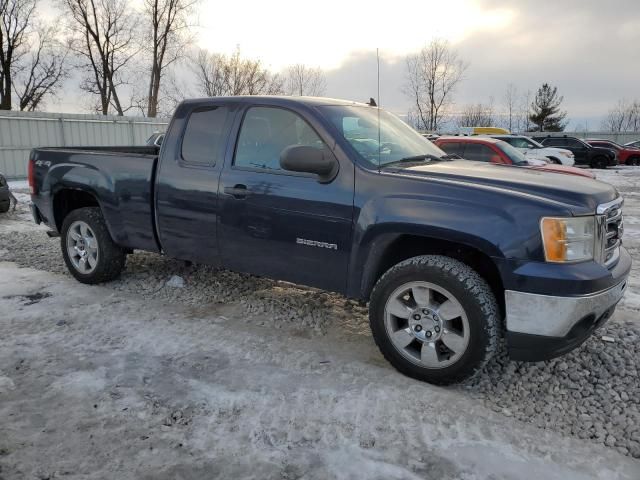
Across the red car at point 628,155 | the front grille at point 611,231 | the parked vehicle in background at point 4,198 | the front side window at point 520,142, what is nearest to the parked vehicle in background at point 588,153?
the red car at point 628,155

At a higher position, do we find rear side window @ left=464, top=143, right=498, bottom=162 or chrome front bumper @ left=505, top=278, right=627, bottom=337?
rear side window @ left=464, top=143, right=498, bottom=162

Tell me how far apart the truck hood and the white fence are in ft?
49.4

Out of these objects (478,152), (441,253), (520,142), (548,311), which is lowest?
(548,311)

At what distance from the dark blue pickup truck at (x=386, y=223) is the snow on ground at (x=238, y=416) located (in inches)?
17.4

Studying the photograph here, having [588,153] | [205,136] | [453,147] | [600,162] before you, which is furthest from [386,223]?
[600,162]

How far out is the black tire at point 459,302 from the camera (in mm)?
3170

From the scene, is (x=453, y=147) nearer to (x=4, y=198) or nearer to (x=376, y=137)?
(x=376, y=137)

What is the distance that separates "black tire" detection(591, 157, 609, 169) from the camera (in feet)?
87.4

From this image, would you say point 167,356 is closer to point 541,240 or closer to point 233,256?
point 233,256

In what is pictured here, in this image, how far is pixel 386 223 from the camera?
11.4 feet

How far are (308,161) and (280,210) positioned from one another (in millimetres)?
511

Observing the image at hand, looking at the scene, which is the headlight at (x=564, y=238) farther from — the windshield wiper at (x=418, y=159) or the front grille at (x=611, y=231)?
the windshield wiper at (x=418, y=159)

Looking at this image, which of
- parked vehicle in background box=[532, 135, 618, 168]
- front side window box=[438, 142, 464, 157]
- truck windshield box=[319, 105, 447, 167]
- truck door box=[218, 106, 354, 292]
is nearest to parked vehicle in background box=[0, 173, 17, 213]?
truck door box=[218, 106, 354, 292]

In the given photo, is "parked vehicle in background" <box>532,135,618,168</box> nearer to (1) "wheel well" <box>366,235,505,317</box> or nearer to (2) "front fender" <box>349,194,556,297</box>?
(1) "wheel well" <box>366,235,505,317</box>
